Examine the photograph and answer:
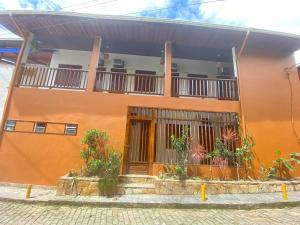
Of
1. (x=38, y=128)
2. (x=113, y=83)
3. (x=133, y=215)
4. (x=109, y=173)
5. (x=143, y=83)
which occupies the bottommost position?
(x=133, y=215)

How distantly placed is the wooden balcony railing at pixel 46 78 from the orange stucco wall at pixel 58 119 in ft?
1.99

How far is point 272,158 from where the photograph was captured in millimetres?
7348

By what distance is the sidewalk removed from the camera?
5.23 m

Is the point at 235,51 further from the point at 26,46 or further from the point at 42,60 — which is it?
the point at 42,60

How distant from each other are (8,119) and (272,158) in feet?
33.0

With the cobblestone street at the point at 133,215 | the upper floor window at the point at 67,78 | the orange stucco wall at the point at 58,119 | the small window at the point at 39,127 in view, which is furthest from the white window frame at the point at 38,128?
the cobblestone street at the point at 133,215

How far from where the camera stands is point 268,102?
795 cm

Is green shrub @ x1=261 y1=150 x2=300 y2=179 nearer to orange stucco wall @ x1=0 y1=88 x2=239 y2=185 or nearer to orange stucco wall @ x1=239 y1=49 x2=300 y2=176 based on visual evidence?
orange stucco wall @ x1=239 y1=49 x2=300 y2=176

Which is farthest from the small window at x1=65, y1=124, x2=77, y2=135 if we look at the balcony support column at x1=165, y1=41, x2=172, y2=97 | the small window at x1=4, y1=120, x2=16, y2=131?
the balcony support column at x1=165, y1=41, x2=172, y2=97

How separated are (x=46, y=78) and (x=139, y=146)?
16.0ft

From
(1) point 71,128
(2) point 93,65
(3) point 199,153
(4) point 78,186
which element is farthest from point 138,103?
(4) point 78,186

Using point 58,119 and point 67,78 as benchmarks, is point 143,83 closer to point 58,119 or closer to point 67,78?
point 67,78

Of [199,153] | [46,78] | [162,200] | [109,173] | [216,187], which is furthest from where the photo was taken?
[46,78]

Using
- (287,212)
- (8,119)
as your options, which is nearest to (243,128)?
(287,212)
